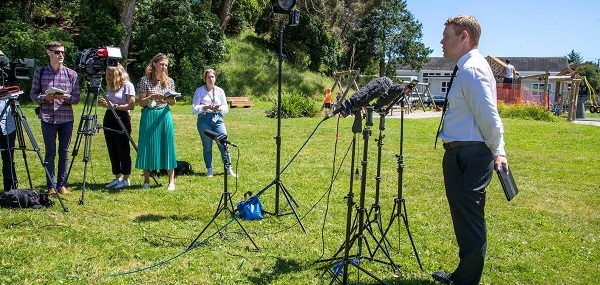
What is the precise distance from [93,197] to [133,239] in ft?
6.43

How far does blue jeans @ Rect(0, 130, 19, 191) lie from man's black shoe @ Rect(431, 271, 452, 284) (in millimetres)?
5159

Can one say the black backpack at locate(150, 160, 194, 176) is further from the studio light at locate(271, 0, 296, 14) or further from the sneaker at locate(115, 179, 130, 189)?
the studio light at locate(271, 0, 296, 14)

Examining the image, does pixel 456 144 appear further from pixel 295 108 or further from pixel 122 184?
pixel 295 108

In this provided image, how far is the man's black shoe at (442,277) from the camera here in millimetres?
4199

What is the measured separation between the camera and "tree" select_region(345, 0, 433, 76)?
45281mm

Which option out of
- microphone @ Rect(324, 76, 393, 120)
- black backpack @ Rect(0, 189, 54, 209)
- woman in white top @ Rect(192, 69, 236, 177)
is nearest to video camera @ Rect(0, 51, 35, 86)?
black backpack @ Rect(0, 189, 54, 209)

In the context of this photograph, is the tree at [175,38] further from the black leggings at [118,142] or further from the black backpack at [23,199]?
the black backpack at [23,199]

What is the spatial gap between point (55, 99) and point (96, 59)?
77cm

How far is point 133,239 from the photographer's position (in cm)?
511

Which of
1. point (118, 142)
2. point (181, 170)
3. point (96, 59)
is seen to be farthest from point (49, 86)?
point (181, 170)

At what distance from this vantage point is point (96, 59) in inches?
249

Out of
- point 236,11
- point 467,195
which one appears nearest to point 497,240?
point 467,195

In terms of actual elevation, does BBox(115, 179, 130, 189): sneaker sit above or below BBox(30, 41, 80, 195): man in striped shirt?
below

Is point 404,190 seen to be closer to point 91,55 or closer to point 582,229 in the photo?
point 582,229
